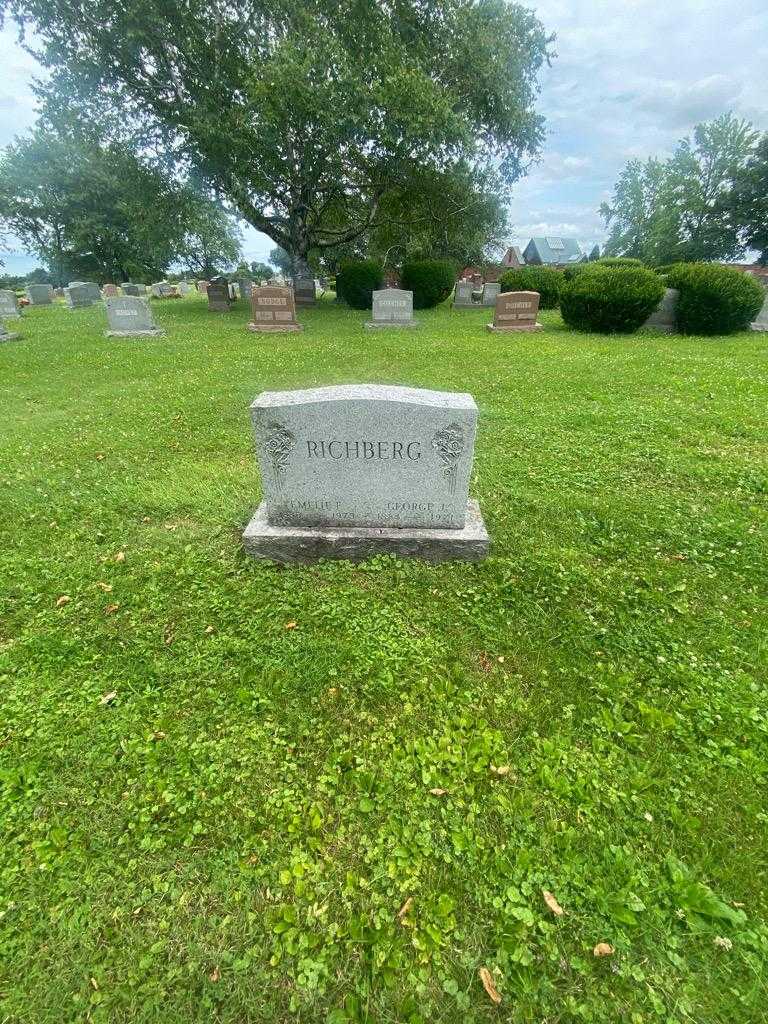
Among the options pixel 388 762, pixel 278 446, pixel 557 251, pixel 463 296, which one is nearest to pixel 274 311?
pixel 463 296

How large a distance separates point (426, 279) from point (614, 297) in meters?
10.0

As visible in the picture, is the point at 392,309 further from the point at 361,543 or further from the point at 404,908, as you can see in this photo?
the point at 404,908

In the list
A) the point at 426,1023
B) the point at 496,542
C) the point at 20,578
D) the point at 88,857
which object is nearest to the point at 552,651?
the point at 496,542

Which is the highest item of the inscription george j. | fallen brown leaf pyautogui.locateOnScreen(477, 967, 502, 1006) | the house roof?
the house roof

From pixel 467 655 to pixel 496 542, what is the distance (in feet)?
4.10

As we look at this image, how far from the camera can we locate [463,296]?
21922mm

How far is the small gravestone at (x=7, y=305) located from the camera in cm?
1716

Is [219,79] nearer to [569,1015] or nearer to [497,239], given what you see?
[497,239]

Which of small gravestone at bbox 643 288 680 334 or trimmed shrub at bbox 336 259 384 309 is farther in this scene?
trimmed shrub at bbox 336 259 384 309

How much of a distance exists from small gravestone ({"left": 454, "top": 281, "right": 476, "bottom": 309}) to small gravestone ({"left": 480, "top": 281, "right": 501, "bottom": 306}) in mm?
531

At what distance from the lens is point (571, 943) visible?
169cm

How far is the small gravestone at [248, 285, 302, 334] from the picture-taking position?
15.0 metres

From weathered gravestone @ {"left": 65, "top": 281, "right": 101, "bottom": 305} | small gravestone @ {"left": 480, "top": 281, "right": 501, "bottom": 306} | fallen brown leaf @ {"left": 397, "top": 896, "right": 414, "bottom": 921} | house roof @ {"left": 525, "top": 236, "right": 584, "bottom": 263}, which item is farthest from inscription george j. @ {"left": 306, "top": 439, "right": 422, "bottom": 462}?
house roof @ {"left": 525, "top": 236, "right": 584, "bottom": 263}

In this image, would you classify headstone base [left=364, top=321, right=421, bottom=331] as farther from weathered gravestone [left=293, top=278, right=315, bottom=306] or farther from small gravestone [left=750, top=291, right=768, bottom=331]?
small gravestone [left=750, top=291, right=768, bottom=331]
